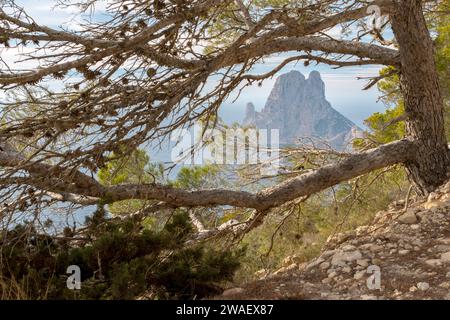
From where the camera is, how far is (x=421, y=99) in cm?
650

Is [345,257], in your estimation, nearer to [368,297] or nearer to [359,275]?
[359,275]

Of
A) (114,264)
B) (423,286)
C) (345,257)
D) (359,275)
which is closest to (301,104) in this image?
(345,257)

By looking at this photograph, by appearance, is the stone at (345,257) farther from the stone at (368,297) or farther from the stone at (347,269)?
the stone at (368,297)

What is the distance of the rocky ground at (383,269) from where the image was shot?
3.83 metres

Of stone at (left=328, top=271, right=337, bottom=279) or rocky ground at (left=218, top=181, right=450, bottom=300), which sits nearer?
rocky ground at (left=218, top=181, right=450, bottom=300)

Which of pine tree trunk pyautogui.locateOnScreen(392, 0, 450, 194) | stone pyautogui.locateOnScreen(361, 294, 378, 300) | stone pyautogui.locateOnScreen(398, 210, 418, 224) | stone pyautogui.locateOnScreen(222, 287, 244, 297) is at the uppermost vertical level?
pine tree trunk pyautogui.locateOnScreen(392, 0, 450, 194)

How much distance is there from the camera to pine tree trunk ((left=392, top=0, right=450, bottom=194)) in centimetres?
632

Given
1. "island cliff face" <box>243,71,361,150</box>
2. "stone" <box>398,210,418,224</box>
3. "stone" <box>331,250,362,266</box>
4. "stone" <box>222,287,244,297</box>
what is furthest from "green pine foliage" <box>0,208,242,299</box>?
"island cliff face" <box>243,71,361,150</box>

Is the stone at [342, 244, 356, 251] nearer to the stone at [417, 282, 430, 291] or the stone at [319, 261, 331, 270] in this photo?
the stone at [319, 261, 331, 270]

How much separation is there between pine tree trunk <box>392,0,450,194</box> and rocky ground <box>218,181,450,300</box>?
116cm

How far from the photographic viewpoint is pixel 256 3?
8.29 metres

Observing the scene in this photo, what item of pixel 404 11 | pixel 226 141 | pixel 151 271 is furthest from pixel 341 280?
pixel 226 141

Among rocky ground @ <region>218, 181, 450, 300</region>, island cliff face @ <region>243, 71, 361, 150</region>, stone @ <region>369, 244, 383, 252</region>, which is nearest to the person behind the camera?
rocky ground @ <region>218, 181, 450, 300</region>
